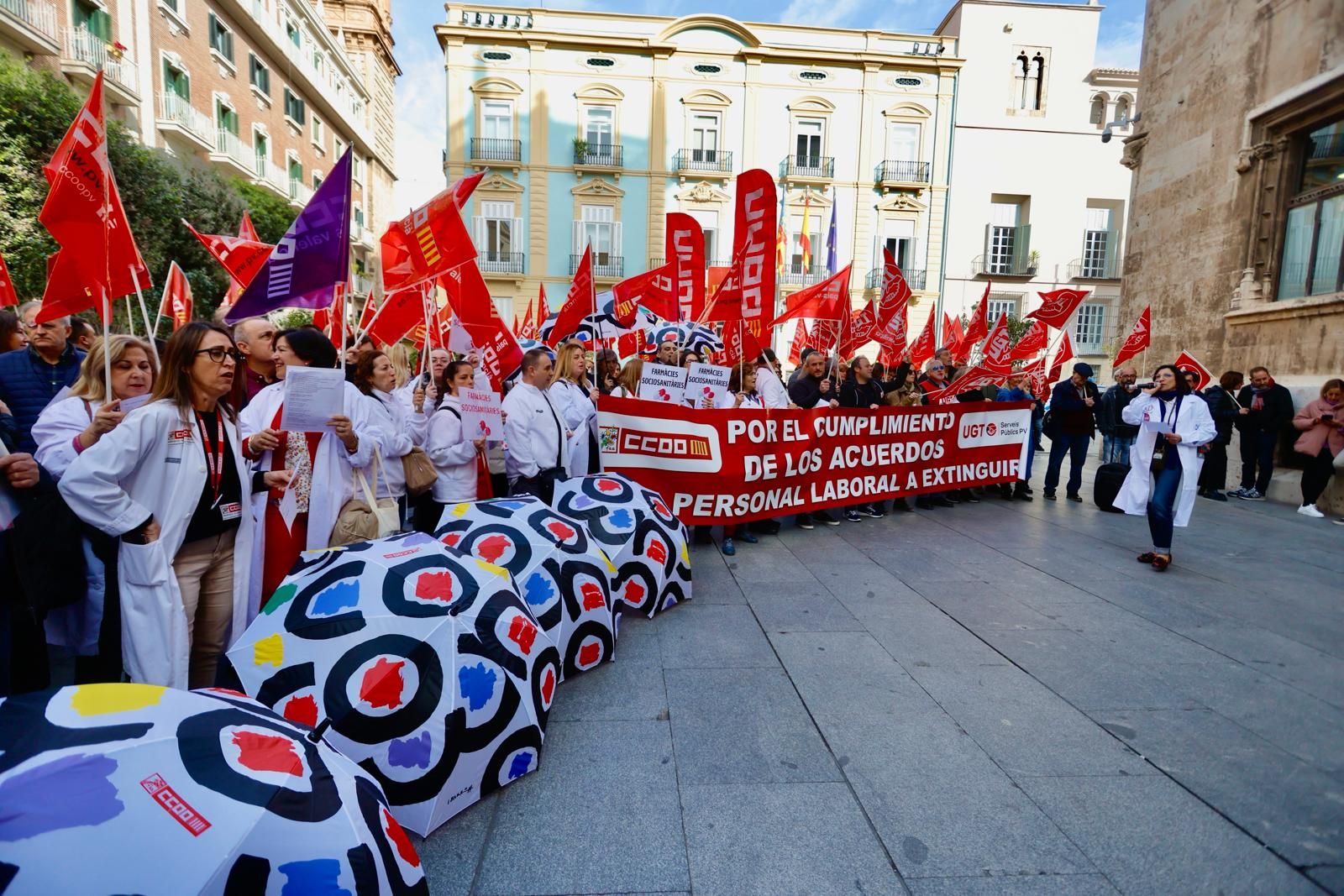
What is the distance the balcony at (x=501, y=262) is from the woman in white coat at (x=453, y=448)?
84.3 feet

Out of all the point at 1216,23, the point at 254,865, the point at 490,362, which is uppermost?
the point at 1216,23

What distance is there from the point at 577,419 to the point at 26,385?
152 inches

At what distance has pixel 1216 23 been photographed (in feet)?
38.3

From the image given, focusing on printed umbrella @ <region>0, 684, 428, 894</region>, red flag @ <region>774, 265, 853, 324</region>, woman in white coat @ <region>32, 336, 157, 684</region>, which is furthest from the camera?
red flag @ <region>774, 265, 853, 324</region>

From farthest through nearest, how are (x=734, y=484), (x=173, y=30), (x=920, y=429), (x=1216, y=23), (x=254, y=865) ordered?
(x=173, y=30), (x=1216, y=23), (x=920, y=429), (x=734, y=484), (x=254, y=865)

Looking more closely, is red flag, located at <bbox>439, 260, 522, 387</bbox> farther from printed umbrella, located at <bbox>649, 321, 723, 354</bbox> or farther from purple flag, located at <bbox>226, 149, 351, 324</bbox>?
printed umbrella, located at <bbox>649, 321, 723, 354</bbox>

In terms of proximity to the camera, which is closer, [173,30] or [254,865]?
[254,865]

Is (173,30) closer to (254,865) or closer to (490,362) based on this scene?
(490,362)

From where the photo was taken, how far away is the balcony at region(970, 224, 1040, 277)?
31.5 metres

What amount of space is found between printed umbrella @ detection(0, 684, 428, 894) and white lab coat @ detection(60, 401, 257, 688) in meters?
1.43

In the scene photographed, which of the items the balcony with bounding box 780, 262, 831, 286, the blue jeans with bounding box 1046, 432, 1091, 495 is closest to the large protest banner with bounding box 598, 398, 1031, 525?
the blue jeans with bounding box 1046, 432, 1091, 495

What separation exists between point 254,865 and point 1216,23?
54.5 ft

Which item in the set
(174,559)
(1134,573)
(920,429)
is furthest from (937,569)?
(174,559)

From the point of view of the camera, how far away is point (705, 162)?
98.4ft
